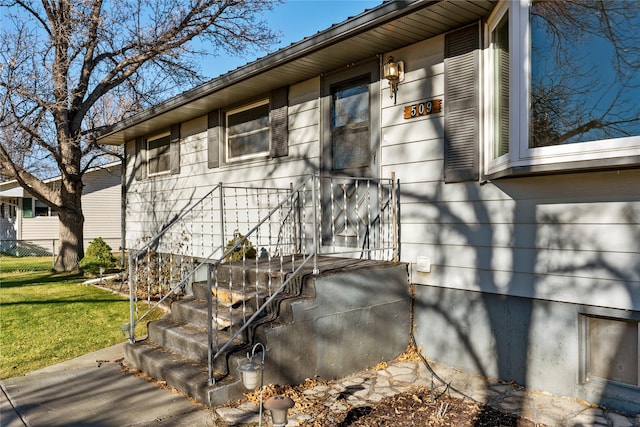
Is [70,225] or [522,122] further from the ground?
[522,122]

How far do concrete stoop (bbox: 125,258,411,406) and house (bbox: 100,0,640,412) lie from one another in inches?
16.6

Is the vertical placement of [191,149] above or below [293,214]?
above

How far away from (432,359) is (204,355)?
2.22m

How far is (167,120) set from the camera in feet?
26.6

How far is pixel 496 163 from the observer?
374cm

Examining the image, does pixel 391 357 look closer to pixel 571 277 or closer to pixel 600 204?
pixel 571 277

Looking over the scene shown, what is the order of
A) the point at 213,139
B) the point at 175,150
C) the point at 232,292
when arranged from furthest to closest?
the point at 175,150, the point at 213,139, the point at 232,292

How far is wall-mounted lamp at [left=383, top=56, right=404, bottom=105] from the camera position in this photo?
462 centimetres

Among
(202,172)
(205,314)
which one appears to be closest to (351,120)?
(205,314)

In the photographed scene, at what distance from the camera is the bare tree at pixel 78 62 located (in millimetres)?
9953

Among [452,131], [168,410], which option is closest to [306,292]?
[168,410]

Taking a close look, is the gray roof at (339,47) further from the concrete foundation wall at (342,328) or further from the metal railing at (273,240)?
the concrete foundation wall at (342,328)

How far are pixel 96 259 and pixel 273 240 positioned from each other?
601cm

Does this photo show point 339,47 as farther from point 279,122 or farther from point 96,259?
point 96,259
